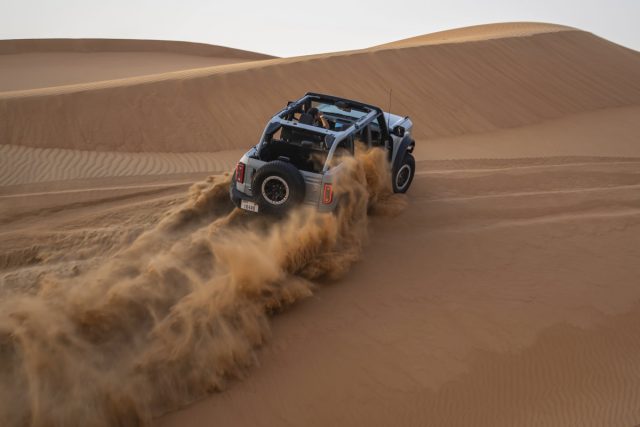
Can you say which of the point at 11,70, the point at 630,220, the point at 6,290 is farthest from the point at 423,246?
the point at 11,70

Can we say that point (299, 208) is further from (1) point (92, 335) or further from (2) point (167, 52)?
(2) point (167, 52)

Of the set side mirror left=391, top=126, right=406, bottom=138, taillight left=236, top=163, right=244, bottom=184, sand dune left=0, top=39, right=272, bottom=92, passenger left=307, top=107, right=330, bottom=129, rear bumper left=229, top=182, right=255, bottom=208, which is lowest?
rear bumper left=229, top=182, right=255, bottom=208

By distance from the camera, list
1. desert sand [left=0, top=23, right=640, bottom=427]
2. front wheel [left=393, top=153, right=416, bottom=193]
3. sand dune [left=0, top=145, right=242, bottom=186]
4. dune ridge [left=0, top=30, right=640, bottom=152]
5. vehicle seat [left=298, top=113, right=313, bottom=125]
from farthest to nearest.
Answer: dune ridge [left=0, top=30, right=640, bottom=152] → sand dune [left=0, top=145, right=242, bottom=186] → front wheel [left=393, top=153, right=416, bottom=193] → vehicle seat [left=298, top=113, right=313, bottom=125] → desert sand [left=0, top=23, right=640, bottom=427]

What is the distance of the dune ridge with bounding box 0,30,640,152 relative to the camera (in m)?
13.0

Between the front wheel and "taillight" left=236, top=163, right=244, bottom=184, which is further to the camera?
the front wheel

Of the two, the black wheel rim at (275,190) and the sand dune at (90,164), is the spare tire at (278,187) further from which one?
the sand dune at (90,164)

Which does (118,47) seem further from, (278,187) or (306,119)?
(278,187)

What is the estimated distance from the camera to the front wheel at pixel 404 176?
29.5 feet

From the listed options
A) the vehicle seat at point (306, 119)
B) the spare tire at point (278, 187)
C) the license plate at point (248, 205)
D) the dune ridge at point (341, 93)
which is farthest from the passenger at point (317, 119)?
the dune ridge at point (341, 93)

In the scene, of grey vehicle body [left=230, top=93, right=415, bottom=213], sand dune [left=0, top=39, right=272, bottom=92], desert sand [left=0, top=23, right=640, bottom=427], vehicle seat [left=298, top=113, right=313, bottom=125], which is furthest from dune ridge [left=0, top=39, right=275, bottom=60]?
vehicle seat [left=298, top=113, right=313, bottom=125]

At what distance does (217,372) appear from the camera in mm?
5223

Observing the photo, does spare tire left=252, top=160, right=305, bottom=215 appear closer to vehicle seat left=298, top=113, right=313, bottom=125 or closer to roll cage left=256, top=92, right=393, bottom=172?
roll cage left=256, top=92, right=393, bottom=172

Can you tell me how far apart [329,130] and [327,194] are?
3.08ft

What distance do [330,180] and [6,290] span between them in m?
3.96
